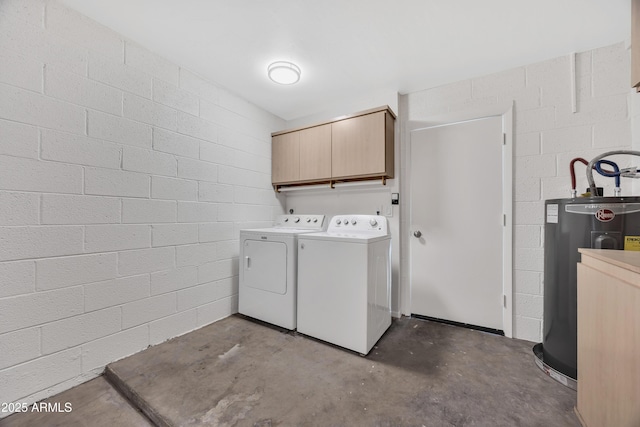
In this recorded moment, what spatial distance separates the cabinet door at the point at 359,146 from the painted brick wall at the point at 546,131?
0.99 meters

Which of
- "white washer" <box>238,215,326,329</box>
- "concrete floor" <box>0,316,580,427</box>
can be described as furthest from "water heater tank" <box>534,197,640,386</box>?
"white washer" <box>238,215,326,329</box>

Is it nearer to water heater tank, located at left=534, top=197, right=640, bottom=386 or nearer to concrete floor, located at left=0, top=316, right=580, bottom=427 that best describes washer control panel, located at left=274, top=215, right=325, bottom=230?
concrete floor, located at left=0, top=316, right=580, bottom=427

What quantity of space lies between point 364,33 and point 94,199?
7.48 feet

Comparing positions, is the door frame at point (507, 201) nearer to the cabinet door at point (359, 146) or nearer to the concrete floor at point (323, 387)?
the concrete floor at point (323, 387)

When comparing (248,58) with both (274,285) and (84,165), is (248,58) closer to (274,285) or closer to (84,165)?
→ (84,165)

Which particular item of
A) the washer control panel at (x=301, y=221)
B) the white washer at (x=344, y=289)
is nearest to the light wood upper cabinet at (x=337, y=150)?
the washer control panel at (x=301, y=221)

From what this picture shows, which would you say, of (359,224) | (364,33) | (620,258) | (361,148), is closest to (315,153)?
(361,148)

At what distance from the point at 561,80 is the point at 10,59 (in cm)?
387

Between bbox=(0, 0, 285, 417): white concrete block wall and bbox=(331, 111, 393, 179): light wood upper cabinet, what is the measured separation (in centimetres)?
127

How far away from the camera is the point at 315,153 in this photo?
111 inches

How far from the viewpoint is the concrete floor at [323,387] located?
51.1 inches

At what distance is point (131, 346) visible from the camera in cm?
186

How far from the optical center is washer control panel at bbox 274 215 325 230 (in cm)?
286

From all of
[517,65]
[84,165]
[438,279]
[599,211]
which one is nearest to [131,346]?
[84,165]
